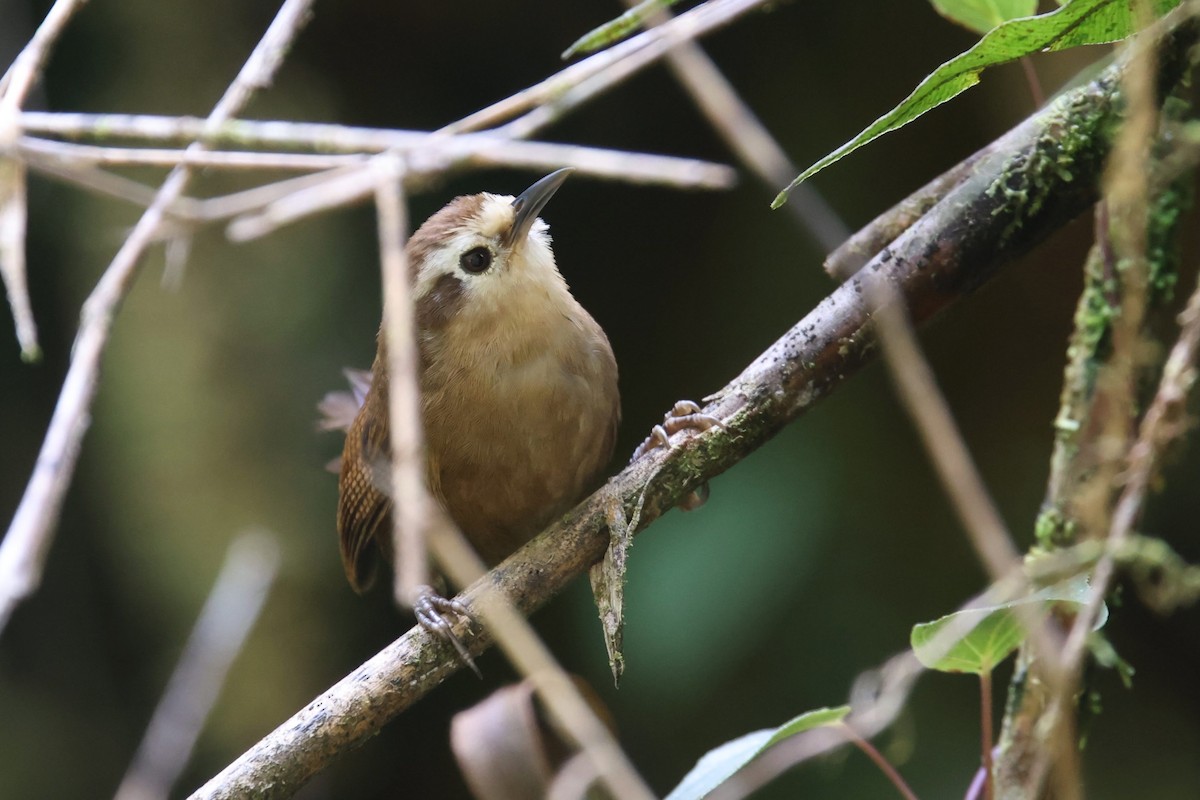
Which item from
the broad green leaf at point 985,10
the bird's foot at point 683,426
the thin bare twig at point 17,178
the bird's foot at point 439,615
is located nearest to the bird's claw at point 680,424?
the bird's foot at point 683,426

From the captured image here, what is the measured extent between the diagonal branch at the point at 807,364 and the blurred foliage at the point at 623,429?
1616 millimetres

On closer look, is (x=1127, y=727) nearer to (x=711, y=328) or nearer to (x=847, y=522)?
(x=847, y=522)

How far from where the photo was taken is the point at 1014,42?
4.96 feet

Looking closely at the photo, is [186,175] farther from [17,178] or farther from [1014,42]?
[1014,42]

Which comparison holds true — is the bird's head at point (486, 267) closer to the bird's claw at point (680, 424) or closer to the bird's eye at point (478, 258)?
the bird's eye at point (478, 258)

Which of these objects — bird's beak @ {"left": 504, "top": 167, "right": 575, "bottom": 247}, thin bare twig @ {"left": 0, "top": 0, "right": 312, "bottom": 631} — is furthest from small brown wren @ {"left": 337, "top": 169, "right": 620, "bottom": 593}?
thin bare twig @ {"left": 0, "top": 0, "right": 312, "bottom": 631}

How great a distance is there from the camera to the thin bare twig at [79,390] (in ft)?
3.51

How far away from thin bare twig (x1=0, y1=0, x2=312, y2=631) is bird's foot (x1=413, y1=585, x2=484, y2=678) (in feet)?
2.76

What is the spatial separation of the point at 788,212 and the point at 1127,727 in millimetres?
2079

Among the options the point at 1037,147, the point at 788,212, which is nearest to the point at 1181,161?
the point at 1037,147

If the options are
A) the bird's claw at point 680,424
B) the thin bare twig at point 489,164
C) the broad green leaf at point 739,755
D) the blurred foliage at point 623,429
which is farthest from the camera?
the blurred foliage at point 623,429

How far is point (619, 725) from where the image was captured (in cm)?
395

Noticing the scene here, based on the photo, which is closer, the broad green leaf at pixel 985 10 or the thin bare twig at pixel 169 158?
the thin bare twig at pixel 169 158

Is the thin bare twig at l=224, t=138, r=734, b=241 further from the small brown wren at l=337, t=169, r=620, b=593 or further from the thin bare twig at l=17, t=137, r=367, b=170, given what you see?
the small brown wren at l=337, t=169, r=620, b=593
